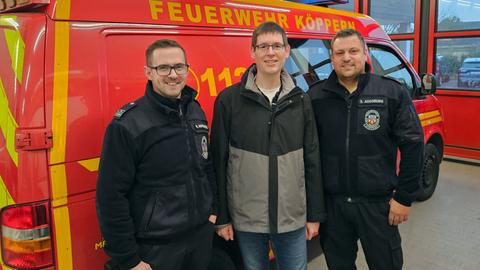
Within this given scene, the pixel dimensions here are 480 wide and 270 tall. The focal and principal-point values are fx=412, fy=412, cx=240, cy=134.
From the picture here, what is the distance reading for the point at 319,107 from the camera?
2.27 metres

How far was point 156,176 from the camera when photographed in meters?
1.72

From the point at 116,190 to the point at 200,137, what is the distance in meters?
0.46

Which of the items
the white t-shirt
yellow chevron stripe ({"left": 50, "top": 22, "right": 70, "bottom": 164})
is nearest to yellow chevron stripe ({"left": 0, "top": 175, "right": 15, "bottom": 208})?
yellow chevron stripe ({"left": 50, "top": 22, "right": 70, "bottom": 164})

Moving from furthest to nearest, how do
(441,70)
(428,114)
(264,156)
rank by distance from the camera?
(441,70) < (428,114) < (264,156)

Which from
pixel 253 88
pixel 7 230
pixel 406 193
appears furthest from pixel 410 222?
Result: pixel 7 230

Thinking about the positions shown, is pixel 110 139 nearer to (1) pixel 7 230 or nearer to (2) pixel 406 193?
(1) pixel 7 230

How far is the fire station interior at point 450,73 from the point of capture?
4684mm

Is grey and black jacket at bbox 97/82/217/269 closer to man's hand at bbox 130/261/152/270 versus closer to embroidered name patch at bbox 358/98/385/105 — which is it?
man's hand at bbox 130/261/152/270

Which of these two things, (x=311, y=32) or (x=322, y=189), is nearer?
(x=322, y=189)

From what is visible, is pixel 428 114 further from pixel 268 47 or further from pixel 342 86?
pixel 268 47

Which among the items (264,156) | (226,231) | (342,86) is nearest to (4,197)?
(226,231)

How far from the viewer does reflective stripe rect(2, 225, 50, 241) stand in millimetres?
1688

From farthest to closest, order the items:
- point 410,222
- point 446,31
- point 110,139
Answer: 1. point 446,31
2. point 410,222
3. point 110,139

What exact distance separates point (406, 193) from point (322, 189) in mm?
448
